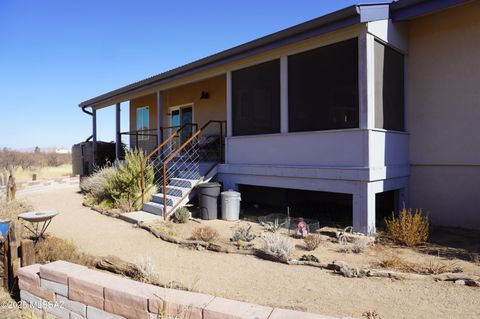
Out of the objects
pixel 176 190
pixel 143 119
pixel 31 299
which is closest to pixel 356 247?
pixel 31 299

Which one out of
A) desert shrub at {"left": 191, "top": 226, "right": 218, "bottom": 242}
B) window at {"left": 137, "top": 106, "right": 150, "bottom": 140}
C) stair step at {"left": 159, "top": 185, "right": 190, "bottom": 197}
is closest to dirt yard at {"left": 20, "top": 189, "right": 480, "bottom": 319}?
desert shrub at {"left": 191, "top": 226, "right": 218, "bottom": 242}

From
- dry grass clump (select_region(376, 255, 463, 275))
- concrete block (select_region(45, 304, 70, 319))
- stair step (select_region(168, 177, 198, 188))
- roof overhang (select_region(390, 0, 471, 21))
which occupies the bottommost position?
concrete block (select_region(45, 304, 70, 319))

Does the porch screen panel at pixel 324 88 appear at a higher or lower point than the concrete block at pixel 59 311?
higher

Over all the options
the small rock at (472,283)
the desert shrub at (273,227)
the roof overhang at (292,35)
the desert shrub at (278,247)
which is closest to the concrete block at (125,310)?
the desert shrub at (278,247)

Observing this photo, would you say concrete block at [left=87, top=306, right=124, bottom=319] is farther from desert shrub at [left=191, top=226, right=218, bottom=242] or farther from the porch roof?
the porch roof

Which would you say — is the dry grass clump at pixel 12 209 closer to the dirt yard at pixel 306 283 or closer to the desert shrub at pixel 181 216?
the dirt yard at pixel 306 283

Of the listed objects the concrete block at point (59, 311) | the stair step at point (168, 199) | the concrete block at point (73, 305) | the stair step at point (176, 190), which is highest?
the stair step at point (176, 190)

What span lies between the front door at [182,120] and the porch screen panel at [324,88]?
22.1ft

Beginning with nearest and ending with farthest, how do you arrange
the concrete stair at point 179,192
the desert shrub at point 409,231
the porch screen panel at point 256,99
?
the desert shrub at point 409,231, the porch screen panel at point 256,99, the concrete stair at point 179,192

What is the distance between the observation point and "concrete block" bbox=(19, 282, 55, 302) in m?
3.71

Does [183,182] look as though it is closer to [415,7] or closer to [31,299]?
[31,299]

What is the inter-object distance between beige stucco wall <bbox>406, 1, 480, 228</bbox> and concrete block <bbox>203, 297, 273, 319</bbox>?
6108mm

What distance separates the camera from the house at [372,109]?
21.9 feet

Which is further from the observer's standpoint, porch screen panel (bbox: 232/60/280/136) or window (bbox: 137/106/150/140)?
window (bbox: 137/106/150/140)
